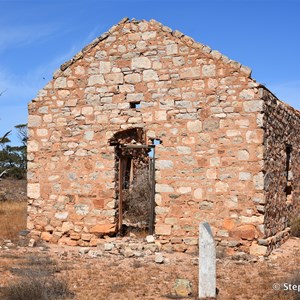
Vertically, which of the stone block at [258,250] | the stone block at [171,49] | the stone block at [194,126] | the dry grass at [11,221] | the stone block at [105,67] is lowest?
the stone block at [258,250]

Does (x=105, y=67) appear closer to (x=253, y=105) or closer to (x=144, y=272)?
(x=253, y=105)

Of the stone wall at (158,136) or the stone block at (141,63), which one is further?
the stone block at (141,63)

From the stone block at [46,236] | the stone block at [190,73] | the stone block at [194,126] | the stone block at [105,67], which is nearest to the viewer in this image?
the stone block at [194,126]

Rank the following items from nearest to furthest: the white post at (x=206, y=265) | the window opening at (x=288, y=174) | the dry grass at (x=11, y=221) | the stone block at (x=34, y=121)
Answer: the white post at (x=206, y=265), the stone block at (x=34, y=121), the dry grass at (x=11, y=221), the window opening at (x=288, y=174)

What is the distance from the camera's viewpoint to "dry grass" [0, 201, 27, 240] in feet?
37.9

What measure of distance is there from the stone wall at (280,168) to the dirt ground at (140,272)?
0.66 m

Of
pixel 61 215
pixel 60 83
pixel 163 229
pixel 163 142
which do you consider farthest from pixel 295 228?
pixel 60 83

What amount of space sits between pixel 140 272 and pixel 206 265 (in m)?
1.91

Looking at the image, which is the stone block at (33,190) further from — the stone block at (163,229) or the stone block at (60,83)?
the stone block at (163,229)

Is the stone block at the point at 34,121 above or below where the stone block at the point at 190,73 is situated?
below

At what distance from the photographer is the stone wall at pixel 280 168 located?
31.6 ft

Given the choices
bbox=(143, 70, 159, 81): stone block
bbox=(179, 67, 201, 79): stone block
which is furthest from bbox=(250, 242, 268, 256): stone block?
bbox=(143, 70, 159, 81): stone block

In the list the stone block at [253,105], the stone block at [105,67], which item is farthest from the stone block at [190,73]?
the stone block at [105,67]

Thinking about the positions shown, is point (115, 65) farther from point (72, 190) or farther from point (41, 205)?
point (41, 205)
